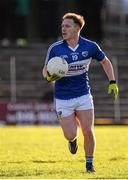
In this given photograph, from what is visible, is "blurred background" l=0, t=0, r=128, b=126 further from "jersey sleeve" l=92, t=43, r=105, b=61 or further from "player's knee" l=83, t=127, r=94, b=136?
"player's knee" l=83, t=127, r=94, b=136

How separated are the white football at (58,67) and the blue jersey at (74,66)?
6.3 inches

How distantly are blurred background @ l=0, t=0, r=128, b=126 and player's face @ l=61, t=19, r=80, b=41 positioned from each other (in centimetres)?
1595

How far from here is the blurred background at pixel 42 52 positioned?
1147 inches

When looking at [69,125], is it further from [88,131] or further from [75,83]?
[75,83]

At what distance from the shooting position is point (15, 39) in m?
39.7

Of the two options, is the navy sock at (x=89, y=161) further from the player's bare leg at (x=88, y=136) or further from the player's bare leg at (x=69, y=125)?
the player's bare leg at (x=69, y=125)

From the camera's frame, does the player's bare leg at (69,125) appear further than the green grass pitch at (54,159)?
Yes

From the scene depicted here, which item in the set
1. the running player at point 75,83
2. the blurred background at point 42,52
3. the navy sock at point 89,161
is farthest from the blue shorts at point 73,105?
the blurred background at point 42,52

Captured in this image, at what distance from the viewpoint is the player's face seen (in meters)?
11.5

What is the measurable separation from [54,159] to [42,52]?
21.1 m

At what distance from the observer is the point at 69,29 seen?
11508mm

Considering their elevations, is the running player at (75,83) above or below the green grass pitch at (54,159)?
above

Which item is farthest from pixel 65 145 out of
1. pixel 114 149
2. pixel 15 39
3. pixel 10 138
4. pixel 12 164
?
pixel 15 39

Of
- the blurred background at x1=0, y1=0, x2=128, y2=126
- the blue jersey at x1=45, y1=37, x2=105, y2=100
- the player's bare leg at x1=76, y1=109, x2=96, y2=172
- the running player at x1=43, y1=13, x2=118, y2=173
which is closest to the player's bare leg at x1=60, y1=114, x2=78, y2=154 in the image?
the running player at x1=43, y1=13, x2=118, y2=173
